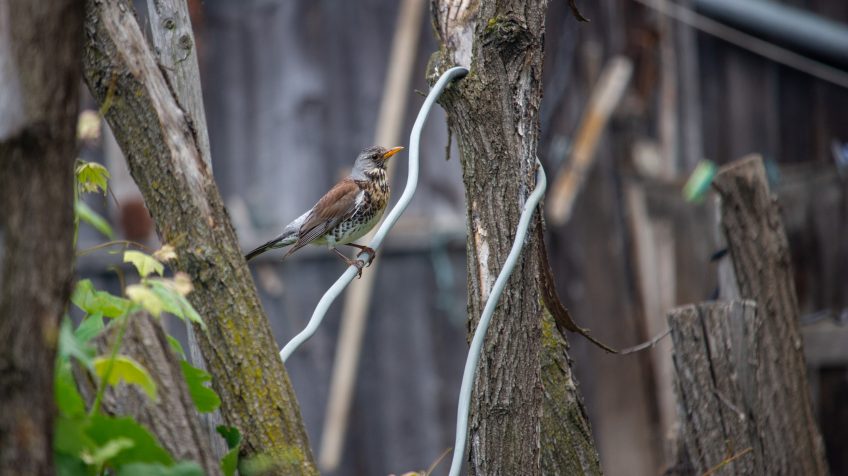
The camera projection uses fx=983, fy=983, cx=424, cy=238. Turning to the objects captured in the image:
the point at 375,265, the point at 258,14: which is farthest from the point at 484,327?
the point at 258,14

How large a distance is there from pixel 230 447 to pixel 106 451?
598mm

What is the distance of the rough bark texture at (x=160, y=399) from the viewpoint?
1.89 m

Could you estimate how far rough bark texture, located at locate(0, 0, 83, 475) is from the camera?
1.44 m

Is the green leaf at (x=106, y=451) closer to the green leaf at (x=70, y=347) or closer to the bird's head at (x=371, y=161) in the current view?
the green leaf at (x=70, y=347)

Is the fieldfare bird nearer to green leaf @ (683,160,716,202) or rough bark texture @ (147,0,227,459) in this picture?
rough bark texture @ (147,0,227,459)

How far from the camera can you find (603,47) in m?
7.05

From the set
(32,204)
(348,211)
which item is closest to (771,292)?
(348,211)

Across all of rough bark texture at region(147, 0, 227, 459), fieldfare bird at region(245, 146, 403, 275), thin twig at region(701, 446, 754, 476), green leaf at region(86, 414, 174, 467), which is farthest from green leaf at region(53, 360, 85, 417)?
fieldfare bird at region(245, 146, 403, 275)

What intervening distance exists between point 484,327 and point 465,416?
0.74 ft

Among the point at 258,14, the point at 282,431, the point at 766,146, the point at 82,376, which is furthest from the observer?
the point at 766,146

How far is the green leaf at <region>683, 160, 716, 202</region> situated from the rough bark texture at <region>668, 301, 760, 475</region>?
111 inches

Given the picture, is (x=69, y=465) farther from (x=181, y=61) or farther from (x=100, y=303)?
(x=181, y=61)

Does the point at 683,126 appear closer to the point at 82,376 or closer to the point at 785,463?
the point at 785,463

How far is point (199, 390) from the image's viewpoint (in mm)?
2074
